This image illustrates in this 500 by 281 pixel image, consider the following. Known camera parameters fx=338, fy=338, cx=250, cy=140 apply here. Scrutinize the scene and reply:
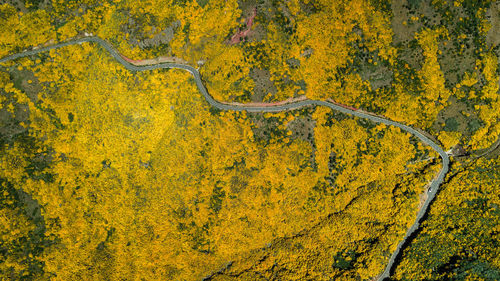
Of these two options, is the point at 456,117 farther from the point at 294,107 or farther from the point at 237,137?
the point at 237,137

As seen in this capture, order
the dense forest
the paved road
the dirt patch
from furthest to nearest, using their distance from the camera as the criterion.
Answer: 1. the dirt patch
2. the dense forest
3. the paved road

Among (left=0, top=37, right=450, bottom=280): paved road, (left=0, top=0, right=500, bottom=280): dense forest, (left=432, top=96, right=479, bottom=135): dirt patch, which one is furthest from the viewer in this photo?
(left=432, top=96, right=479, bottom=135): dirt patch

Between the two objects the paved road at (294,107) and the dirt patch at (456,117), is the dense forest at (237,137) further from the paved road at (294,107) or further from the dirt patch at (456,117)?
the paved road at (294,107)

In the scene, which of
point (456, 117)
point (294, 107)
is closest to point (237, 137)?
point (294, 107)

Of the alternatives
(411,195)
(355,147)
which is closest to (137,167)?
(355,147)

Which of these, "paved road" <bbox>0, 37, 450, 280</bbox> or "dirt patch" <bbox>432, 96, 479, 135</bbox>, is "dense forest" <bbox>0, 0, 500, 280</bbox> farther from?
"paved road" <bbox>0, 37, 450, 280</bbox>

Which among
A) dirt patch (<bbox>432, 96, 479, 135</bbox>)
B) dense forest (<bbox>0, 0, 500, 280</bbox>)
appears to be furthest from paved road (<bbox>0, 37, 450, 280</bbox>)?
dirt patch (<bbox>432, 96, 479, 135</bbox>)

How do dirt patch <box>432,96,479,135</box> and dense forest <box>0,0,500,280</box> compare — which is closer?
dense forest <box>0,0,500,280</box>

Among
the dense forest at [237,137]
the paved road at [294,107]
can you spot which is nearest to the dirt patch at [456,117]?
the dense forest at [237,137]

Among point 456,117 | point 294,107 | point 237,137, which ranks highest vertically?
point 294,107
